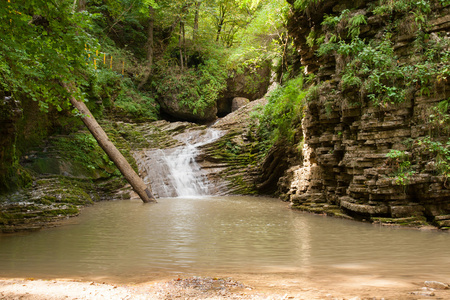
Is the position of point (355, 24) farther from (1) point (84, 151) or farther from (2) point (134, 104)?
(2) point (134, 104)

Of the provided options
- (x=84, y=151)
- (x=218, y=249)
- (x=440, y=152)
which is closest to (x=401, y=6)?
(x=440, y=152)

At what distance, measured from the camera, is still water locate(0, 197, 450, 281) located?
4.65 meters

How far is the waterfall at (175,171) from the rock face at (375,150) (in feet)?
25.5

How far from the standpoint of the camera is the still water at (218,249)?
465cm

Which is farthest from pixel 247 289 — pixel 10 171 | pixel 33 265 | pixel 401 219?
pixel 10 171

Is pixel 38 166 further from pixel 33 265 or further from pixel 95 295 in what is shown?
pixel 95 295

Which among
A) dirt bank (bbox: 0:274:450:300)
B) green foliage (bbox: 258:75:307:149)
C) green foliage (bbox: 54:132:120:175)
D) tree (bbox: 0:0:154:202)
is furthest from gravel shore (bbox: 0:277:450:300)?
green foliage (bbox: 54:132:120:175)

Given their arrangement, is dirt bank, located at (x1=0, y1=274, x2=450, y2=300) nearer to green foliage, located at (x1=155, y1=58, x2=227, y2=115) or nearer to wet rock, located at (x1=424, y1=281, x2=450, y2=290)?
wet rock, located at (x1=424, y1=281, x2=450, y2=290)

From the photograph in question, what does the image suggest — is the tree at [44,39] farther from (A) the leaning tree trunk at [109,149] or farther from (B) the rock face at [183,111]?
(B) the rock face at [183,111]

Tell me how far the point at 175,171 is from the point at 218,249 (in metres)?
12.5

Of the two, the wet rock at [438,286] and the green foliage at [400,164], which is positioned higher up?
the green foliage at [400,164]

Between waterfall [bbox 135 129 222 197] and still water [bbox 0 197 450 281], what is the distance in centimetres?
795

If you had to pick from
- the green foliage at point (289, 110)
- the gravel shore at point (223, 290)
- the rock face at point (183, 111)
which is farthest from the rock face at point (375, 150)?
the rock face at point (183, 111)

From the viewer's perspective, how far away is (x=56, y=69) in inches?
235
